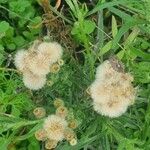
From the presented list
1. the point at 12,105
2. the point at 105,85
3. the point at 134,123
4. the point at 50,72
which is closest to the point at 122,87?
the point at 105,85

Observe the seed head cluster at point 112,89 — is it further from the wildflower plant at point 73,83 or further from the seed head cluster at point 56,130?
the seed head cluster at point 56,130

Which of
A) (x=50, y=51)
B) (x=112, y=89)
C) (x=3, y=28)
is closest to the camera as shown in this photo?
(x=112, y=89)

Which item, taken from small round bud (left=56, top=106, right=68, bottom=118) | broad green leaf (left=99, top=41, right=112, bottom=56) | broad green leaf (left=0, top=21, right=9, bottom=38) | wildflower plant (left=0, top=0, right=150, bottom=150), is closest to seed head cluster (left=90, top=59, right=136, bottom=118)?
wildflower plant (left=0, top=0, right=150, bottom=150)

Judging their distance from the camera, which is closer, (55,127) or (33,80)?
(55,127)

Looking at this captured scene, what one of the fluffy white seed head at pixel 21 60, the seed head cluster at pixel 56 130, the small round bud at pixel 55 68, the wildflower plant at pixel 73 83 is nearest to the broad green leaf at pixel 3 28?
the wildflower plant at pixel 73 83

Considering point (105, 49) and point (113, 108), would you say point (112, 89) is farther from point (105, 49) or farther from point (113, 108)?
point (105, 49)

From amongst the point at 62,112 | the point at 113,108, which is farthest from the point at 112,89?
the point at 62,112
